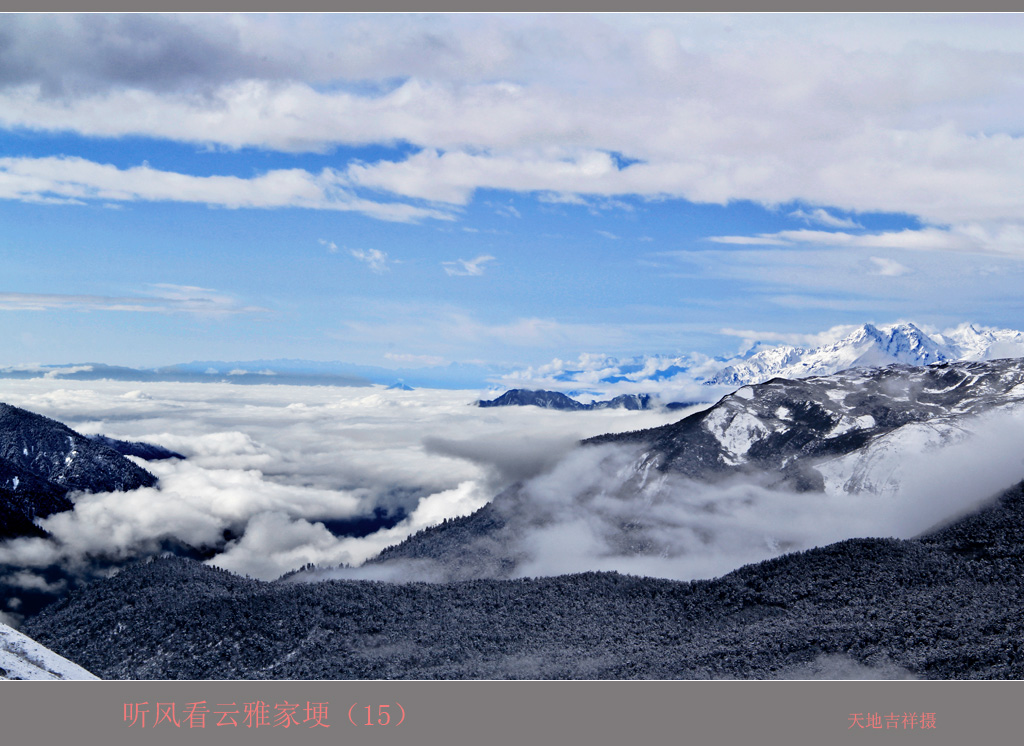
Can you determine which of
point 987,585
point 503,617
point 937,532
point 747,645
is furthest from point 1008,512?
point 503,617

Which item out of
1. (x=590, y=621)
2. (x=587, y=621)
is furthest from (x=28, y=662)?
(x=590, y=621)

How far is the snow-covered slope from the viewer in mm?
→ 87125

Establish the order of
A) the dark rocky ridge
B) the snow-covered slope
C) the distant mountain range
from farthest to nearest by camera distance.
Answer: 1. the dark rocky ridge
2. the distant mountain range
3. the snow-covered slope

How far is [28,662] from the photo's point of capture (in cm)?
9125

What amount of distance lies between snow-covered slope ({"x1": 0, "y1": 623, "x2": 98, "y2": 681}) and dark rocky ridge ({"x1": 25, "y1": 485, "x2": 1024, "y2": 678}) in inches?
1059

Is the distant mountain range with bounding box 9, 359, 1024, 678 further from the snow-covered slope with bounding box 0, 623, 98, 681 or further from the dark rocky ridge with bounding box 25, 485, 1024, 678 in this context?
the snow-covered slope with bounding box 0, 623, 98, 681

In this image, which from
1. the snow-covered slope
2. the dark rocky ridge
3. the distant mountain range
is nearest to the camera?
the snow-covered slope

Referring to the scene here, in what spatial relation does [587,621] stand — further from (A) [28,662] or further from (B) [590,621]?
(A) [28,662]

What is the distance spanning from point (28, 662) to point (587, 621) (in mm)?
88511

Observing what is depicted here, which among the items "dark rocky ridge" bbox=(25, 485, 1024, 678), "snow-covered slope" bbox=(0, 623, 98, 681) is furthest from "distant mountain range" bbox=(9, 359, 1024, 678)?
"snow-covered slope" bbox=(0, 623, 98, 681)

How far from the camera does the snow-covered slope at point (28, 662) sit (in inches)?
3430

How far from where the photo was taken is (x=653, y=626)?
145875mm

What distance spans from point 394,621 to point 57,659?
55572mm

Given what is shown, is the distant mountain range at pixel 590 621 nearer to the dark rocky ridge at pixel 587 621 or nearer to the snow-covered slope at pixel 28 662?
the dark rocky ridge at pixel 587 621
